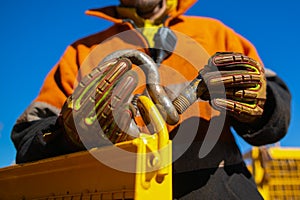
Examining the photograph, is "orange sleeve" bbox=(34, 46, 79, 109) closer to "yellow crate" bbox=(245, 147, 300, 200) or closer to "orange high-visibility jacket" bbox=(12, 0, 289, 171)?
"orange high-visibility jacket" bbox=(12, 0, 289, 171)

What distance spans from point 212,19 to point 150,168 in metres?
0.75

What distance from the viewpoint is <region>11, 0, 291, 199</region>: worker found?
0.57 metres

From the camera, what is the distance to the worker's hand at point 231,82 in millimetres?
573

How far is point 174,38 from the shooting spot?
95 centimetres

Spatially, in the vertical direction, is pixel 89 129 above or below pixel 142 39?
below

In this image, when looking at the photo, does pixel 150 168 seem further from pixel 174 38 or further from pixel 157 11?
pixel 157 11

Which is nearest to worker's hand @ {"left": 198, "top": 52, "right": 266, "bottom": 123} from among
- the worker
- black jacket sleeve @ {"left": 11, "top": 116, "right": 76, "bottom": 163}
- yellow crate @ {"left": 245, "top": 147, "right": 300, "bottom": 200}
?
the worker

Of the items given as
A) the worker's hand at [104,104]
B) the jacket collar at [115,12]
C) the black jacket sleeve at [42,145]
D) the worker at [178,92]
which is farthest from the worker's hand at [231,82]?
the jacket collar at [115,12]

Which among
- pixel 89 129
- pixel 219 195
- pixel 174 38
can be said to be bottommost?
pixel 219 195

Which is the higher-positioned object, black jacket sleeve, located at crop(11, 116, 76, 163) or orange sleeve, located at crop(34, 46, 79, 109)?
orange sleeve, located at crop(34, 46, 79, 109)

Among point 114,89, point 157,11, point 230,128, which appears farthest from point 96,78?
point 157,11

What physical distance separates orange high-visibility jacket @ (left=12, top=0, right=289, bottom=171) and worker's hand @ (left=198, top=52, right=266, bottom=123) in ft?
0.65

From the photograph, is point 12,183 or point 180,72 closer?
point 12,183

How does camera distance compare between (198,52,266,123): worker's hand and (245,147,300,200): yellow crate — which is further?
(245,147,300,200): yellow crate
